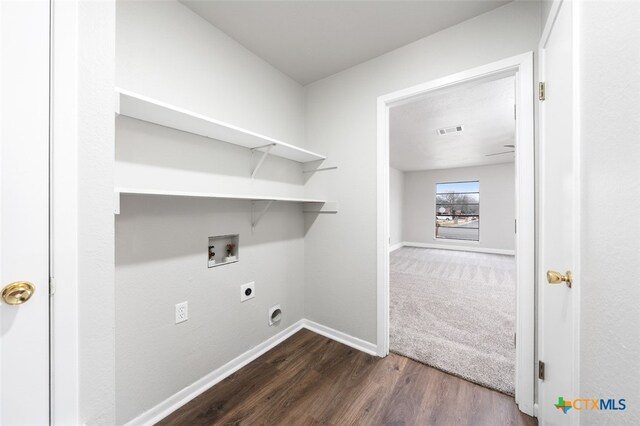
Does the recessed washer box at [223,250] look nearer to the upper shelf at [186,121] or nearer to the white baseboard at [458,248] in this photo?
the upper shelf at [186,121]

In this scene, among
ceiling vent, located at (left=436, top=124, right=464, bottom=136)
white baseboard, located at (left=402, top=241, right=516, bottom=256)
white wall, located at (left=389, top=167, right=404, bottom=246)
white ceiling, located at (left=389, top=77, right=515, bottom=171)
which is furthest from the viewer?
white wall, located at (left=389, top=167, right=404, bottom=246)

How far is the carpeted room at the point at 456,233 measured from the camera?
81.0 inches

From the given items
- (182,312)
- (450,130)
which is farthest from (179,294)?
(450,130)

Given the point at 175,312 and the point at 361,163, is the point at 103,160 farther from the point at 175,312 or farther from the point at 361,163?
the point at 361,163

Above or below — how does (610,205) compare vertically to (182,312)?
above

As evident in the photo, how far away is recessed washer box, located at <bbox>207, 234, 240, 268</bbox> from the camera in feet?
5.46

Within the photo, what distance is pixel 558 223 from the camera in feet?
3.48

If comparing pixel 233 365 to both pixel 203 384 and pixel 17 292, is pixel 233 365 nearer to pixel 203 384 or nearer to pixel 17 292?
pixel 203 384

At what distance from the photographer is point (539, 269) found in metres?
1.34

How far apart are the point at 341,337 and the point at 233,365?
37.0 inches

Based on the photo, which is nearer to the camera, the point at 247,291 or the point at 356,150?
the point at 247,291

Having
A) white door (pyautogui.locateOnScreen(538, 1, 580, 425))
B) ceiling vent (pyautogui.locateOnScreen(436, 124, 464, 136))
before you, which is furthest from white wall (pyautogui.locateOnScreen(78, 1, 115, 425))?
ceiling vent (pyautogui.locateOnScreen(436, 124, 464, 136))

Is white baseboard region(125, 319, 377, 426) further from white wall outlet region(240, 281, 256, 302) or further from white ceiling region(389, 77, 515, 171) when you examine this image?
white ceiling region(389, 77, 515, 171)

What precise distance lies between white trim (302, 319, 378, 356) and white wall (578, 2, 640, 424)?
140 centimetres
